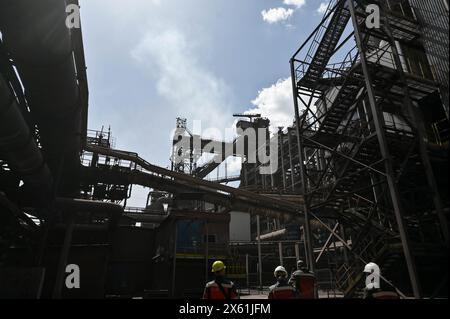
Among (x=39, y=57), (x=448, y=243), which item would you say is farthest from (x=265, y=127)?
(x=39, y=57)

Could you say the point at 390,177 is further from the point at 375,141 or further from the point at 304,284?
the point at 304,284

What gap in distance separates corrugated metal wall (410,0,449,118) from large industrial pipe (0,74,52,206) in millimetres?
13352

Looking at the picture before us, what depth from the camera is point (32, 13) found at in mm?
5016

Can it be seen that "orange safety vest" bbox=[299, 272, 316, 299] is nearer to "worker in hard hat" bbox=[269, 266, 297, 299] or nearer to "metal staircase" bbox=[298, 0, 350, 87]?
"worker in hard hat" bbox=[269, 266, 297, 299]

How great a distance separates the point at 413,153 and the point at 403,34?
595 centimetres

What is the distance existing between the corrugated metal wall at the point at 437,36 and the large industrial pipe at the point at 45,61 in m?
12.3

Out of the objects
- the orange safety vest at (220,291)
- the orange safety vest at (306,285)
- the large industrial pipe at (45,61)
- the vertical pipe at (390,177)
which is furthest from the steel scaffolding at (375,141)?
the large industrial pipe at (45,61)

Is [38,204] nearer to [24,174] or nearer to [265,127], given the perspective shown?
[24,174]

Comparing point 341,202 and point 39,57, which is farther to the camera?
point 341,202

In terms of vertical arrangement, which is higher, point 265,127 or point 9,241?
point 265,127

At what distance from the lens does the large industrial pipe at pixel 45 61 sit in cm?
505

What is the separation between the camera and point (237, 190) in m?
19.8

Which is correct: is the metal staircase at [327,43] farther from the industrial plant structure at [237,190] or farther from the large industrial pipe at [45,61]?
the large industrial pipe at [45,61]

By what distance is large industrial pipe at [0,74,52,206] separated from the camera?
5457mm
